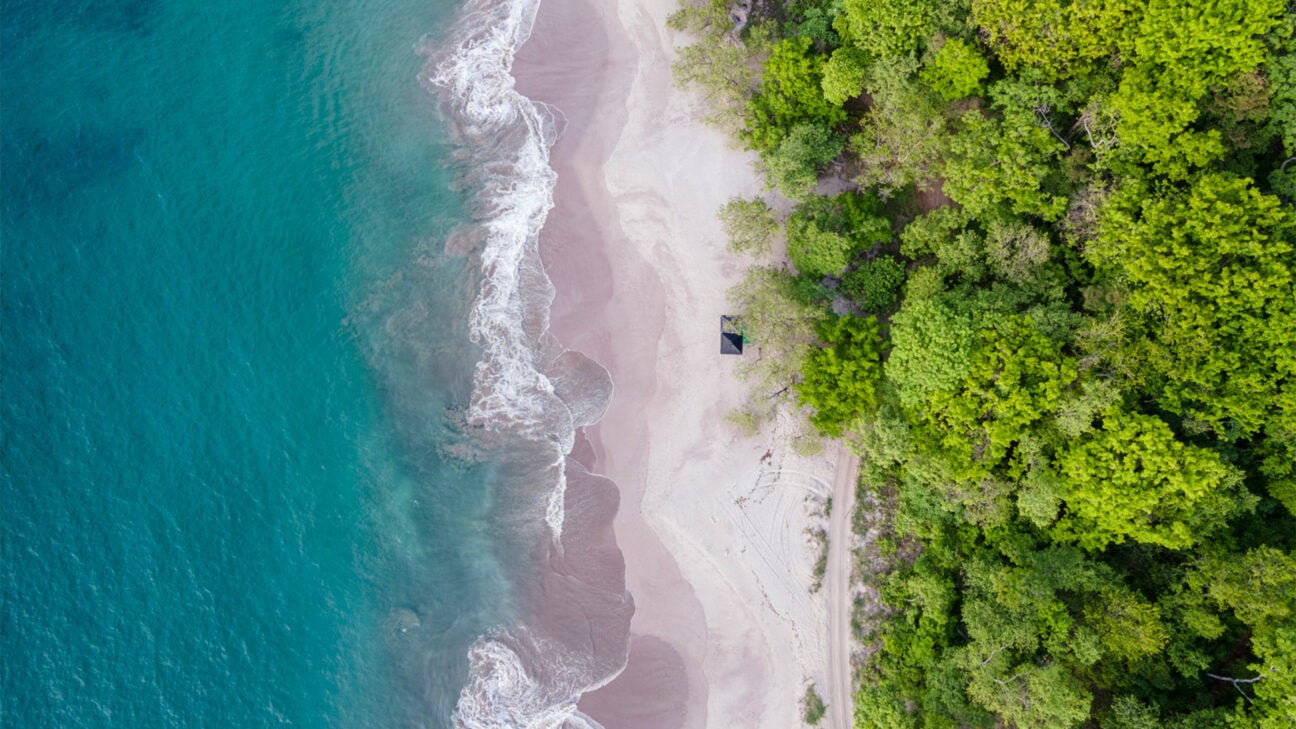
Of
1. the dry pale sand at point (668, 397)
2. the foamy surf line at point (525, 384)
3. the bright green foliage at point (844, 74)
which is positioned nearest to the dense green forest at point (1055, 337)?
the bright green foliage at point (844, 74)

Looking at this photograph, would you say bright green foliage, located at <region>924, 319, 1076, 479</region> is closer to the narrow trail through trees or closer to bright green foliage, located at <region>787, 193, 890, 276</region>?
the narrow trail through trees

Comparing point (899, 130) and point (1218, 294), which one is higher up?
point (899, 130)

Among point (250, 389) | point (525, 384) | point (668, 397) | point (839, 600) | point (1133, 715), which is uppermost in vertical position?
point (668, 397)

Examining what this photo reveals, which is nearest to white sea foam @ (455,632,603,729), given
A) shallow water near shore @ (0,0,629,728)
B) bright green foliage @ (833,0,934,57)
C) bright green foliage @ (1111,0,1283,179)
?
shallow water near shore @ (0,0,629,728)

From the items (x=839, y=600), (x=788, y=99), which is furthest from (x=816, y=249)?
(x=839, y=600)

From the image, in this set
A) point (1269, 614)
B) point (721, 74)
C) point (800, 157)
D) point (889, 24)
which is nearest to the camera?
point (1269, 614)

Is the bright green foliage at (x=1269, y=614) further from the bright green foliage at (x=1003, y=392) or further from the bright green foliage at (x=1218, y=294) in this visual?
the bright green foliage at (x=1003, y=392)

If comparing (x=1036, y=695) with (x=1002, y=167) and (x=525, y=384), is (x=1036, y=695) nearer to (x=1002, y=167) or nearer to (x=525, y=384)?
(x=1002, y=167)
